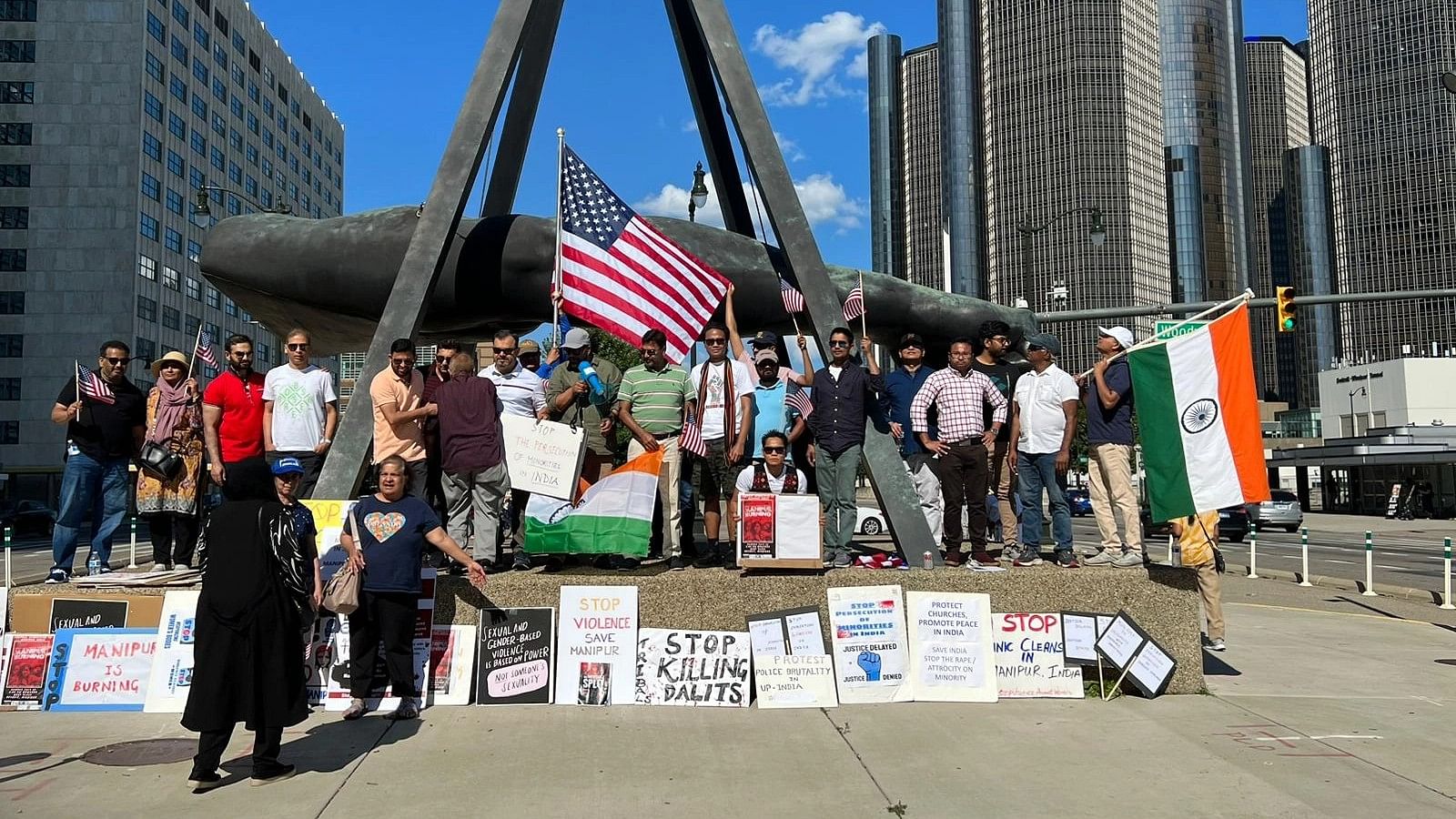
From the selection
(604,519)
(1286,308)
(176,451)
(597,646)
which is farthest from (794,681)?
(1286,308)

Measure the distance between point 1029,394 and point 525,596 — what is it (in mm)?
4206

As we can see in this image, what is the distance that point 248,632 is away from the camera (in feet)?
16.6

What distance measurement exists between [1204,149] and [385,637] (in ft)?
492

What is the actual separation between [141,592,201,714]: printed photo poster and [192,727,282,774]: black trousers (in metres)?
1.75

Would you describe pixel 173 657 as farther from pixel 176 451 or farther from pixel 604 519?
pixel 604 519

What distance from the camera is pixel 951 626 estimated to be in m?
6.98

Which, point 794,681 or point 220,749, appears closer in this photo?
point 220,749

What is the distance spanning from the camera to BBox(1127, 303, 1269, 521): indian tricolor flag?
756 cm

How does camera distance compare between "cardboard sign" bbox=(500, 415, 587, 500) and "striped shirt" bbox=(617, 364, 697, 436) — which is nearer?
"cardboard sign" bbox=(500, 415, 587, 500)

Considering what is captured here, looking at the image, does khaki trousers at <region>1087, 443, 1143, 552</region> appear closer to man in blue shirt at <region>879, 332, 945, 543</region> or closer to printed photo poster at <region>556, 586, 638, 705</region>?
man in blue shirt at <region>879, 332, 945, 543</region>

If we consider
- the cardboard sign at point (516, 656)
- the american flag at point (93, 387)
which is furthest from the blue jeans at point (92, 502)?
the cardboard sign at point (516, 656)

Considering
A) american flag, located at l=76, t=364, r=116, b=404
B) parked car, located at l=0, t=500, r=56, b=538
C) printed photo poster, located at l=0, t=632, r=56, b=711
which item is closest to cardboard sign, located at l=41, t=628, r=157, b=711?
printed photo poster, located at l=0, t=632, r=56, b=711

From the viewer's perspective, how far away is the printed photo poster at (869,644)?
6820mm

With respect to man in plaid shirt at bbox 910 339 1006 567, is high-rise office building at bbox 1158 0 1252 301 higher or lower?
higher
